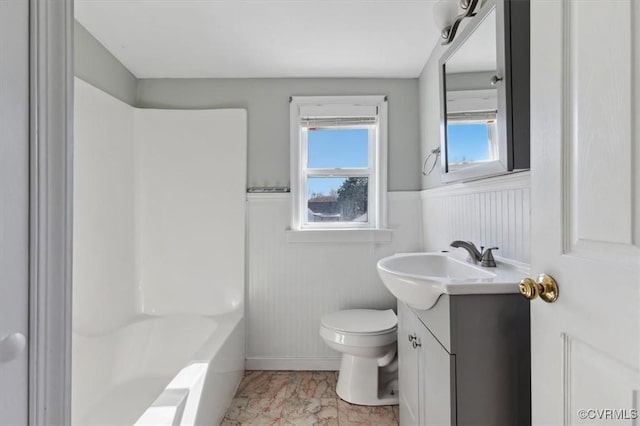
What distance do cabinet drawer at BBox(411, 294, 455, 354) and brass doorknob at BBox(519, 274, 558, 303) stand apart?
0.24 meters

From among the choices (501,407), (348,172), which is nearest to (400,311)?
(501,407)

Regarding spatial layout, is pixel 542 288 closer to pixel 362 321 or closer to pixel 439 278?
pixel 439 278

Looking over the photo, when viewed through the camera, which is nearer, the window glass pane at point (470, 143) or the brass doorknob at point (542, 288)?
the brass doorknob at point (542, 288)

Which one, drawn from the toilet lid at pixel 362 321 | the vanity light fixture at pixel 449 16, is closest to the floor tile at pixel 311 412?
the toilet lid at pixel 362 321

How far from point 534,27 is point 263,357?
236 centimetres

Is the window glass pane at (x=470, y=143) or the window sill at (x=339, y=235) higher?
the window glass pane at (x=470, y=143)

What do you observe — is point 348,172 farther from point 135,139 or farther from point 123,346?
point 123,346

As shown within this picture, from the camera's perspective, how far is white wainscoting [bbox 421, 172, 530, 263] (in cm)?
118

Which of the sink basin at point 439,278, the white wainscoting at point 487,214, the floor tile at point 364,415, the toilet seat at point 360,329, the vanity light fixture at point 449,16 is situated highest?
the vanity light fixture at point 449,16

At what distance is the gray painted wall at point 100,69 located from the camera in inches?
68.4

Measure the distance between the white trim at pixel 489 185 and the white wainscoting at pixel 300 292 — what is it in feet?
2.17

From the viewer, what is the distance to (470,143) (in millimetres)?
1394

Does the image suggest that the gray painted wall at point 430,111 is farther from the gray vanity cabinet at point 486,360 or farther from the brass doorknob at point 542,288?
the brass doorknob at point 542,288

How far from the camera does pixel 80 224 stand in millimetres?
1715
